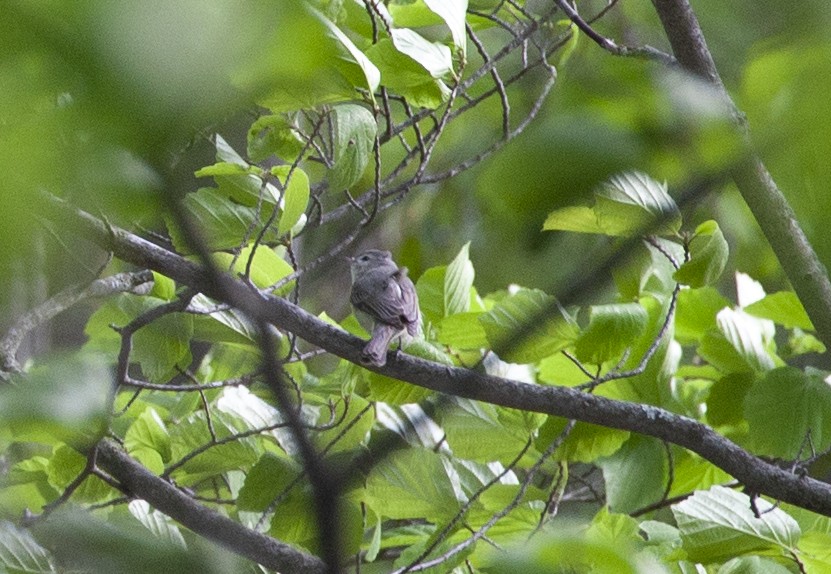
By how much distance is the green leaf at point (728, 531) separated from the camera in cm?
132

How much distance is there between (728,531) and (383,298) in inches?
51.9

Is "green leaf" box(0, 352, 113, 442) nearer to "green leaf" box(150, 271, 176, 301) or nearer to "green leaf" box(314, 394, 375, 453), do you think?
"green leaf" box(314, 394, 375, 453)

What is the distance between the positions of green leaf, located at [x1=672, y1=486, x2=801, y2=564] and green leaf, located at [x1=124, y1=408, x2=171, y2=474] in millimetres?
890

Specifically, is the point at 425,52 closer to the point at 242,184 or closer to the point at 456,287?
the point at 242,184

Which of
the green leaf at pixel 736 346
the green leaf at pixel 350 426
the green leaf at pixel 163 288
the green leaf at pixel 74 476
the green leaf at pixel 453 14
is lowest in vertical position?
the green leaf at pixel 74 476

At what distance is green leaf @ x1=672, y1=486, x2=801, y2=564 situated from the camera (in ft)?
4.32

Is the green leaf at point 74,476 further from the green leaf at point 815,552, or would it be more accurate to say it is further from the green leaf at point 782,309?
the green leaf at point 782,309

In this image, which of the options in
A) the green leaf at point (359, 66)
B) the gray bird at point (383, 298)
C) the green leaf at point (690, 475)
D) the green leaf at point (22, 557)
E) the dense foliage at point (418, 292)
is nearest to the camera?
the dense foliage at point (418, 292)

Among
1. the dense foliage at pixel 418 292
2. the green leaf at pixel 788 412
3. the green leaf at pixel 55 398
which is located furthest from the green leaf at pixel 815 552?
the green leaf at pixel 55 398

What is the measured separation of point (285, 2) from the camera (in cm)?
28

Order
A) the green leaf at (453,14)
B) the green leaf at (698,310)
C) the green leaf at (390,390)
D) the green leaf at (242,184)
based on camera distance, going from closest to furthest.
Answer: the green leaf at (453,14) → the green leaf at (242,184) → the green leaf at (390,390) → the green leaf at (698,310)

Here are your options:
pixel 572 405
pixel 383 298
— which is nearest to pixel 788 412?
pixel 572 405

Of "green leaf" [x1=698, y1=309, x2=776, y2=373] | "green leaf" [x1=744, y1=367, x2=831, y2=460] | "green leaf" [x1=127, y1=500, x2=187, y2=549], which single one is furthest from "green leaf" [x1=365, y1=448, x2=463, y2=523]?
"green leaf" [x1=698, y1=309, x2=776, y2=373]

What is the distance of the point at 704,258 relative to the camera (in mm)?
1404
